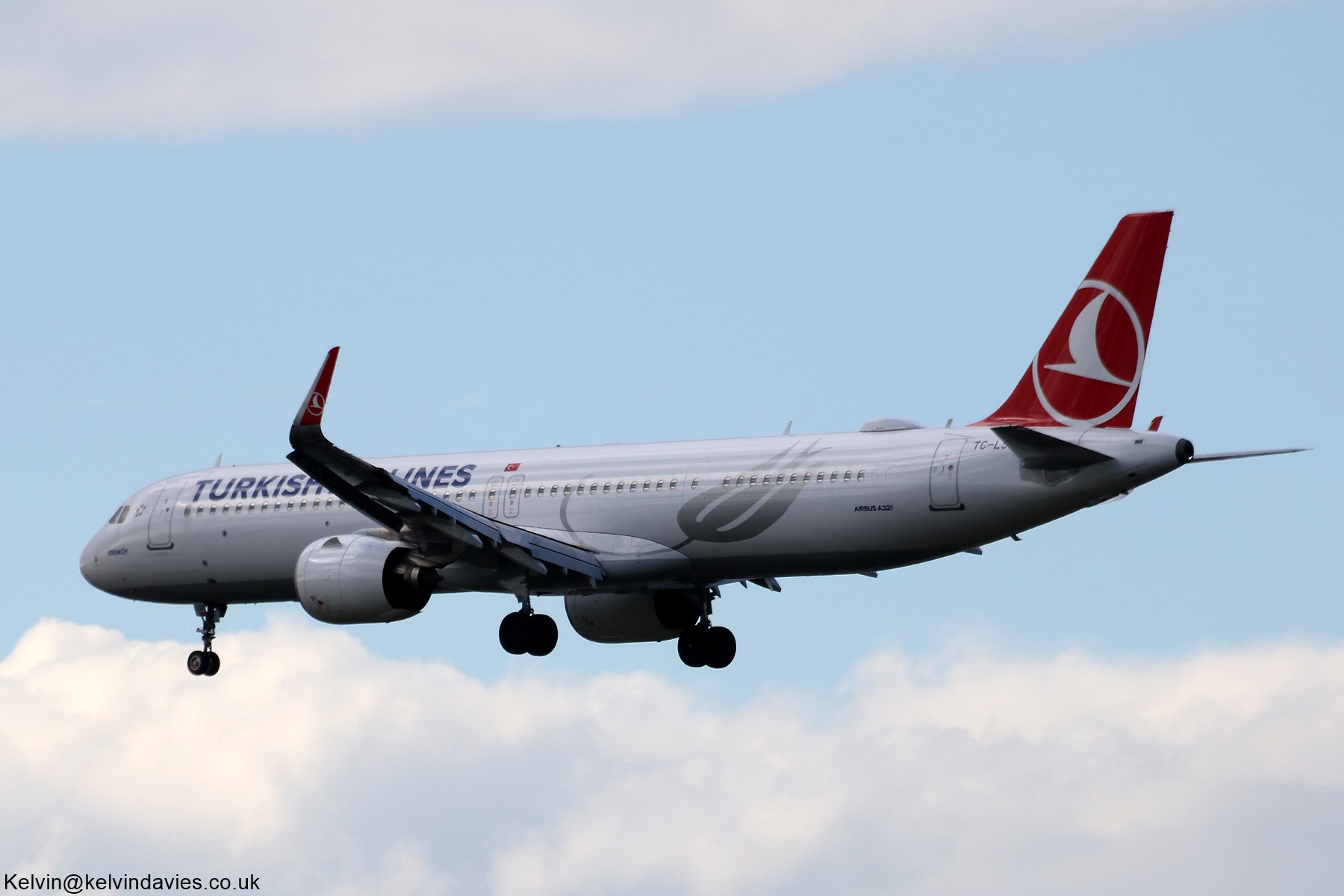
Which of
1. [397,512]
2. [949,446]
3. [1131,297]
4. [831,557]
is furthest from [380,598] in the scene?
[1131,297]

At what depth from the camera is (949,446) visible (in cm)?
3666

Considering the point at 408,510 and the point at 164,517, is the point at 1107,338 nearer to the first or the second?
the point at 408,510

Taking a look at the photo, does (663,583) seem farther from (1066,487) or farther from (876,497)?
(1066,487)

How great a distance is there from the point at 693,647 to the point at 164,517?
11.7 m

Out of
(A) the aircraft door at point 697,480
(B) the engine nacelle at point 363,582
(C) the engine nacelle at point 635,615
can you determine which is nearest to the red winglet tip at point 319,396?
(B) the engine nacelle at point 363,582

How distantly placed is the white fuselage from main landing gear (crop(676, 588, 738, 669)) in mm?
2993

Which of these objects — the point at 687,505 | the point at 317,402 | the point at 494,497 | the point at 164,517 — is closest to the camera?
the point at 317,402

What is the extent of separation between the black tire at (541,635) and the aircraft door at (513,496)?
2.09 metres

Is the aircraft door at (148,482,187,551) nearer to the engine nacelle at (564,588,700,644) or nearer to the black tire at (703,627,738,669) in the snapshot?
the engine nacelle at (564,588,700,644)

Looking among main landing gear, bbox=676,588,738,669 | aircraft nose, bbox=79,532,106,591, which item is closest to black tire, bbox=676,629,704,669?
main landing gear, bbox=676,588,738,669

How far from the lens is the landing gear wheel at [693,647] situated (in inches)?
1713

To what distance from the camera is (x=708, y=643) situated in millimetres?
43406

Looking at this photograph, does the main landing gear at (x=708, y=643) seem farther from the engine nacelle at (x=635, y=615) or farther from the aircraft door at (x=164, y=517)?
the aircraft door at (x=164, y=517)

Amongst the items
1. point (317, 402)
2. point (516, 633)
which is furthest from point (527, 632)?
point (317, 402)
